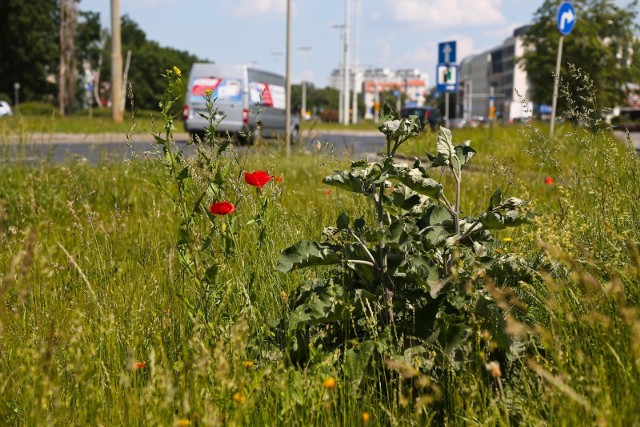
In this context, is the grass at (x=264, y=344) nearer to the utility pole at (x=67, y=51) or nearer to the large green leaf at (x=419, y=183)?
the large green leaf at (x=419, y=183)

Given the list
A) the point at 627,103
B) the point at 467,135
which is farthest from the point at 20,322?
the point at 627,103

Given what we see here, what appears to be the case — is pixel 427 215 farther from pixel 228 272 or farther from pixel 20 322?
pixel 20 322

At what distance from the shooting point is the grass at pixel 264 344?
7.04 ft

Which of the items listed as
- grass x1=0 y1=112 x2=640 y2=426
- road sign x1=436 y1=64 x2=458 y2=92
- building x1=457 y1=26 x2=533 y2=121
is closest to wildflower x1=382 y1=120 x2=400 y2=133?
grass x1=0 y1=112 x2=640 y2=426


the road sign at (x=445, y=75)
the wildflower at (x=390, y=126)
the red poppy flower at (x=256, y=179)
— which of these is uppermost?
the road sign at (x=445, y=75)

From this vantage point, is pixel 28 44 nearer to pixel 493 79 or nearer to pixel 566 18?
pixel 566 18

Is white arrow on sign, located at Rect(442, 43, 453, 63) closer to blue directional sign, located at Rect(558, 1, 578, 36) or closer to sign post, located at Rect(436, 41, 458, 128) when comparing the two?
sign post, located at Rect(436, 41, 458, 128)

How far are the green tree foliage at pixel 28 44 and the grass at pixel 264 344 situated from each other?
60929mm

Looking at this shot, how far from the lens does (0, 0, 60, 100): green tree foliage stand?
60331 millimetres

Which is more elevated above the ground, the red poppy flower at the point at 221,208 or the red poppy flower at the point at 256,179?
the red poppy flower at the point at 256,179

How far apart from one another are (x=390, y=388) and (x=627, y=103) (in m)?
31.8

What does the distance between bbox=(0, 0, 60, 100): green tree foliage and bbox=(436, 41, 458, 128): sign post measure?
49511 mm

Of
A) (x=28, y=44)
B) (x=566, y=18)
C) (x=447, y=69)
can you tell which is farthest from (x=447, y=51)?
(x=28, y=44)

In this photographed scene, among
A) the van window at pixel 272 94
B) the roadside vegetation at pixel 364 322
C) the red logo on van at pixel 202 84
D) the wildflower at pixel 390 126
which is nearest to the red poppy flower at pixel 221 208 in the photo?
the roadside vegetation at pixel 364 322
